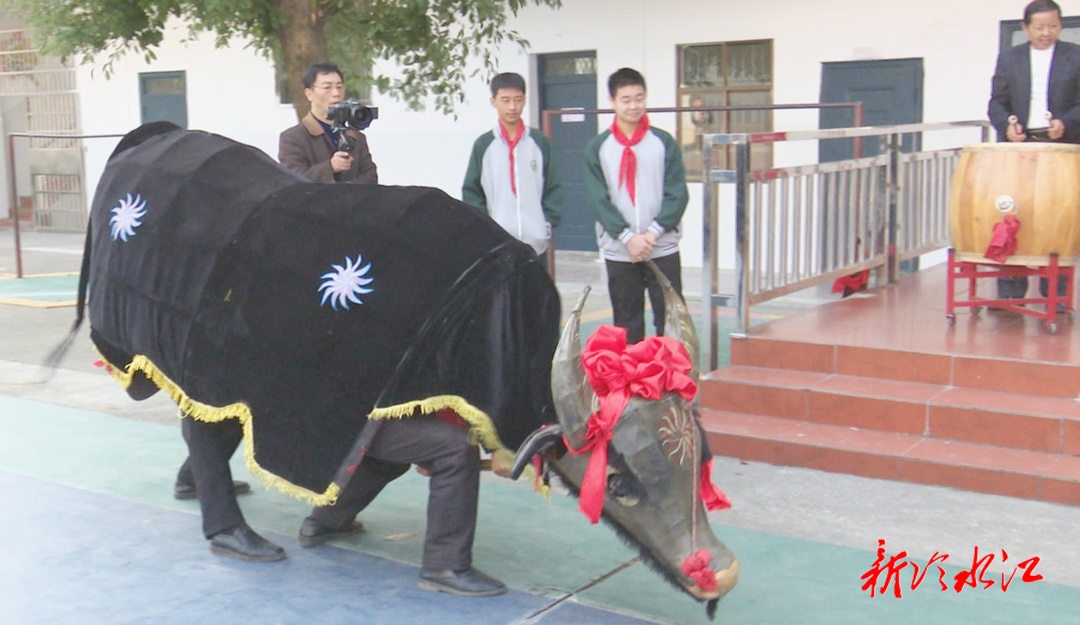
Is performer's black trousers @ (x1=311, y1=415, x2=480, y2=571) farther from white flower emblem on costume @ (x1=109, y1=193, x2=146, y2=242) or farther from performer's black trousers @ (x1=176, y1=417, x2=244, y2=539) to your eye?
white flower emblem on costume @ (x1=109, y1=193, x2=146, y2=242)

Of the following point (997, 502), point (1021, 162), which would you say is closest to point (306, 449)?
point (997, 502)

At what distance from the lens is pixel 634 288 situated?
258 inches

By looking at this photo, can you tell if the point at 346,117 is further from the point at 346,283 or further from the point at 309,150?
the point at 346,283

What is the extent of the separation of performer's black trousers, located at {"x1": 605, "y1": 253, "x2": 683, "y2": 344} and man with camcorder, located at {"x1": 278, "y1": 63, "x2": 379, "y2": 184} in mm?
1495

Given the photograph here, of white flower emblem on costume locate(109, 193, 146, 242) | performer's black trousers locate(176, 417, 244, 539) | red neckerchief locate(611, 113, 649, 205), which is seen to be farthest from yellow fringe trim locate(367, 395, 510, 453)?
red neckerchief locate(611, 113, 649, 205)

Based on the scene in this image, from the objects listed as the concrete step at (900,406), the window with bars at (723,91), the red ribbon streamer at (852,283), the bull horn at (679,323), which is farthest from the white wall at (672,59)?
the bull horn at (679,323)

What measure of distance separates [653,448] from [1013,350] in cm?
330

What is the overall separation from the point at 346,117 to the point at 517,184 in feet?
5.41

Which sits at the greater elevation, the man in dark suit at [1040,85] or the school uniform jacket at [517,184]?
the man in dark suit at [1040,85]

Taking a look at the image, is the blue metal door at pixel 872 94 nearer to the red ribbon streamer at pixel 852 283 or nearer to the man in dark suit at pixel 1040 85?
the red ribbon streamer at pixel 852 283

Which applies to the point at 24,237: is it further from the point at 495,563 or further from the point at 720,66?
the point at 495,563

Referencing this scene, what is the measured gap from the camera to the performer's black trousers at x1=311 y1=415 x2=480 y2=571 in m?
4.13

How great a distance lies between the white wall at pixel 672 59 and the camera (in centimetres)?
1116

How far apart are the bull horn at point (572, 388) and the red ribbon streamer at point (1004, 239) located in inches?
147
